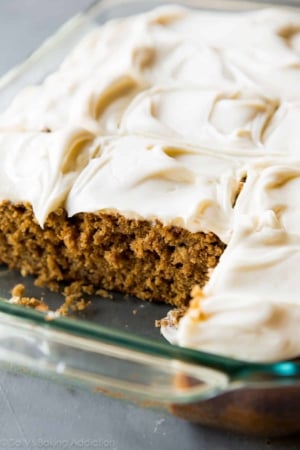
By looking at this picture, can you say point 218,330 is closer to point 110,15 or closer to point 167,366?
point 167,366

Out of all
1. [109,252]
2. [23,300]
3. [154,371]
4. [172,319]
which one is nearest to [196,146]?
[109,252]

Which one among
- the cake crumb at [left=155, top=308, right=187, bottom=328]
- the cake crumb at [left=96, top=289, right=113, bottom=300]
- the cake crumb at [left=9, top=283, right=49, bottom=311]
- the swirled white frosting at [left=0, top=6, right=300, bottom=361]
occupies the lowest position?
the cake crumb at [left=155, top=308, right=187, bottom=328]

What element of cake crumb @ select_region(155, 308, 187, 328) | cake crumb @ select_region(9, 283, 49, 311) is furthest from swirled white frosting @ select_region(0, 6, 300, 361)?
cake crumb @ select_region(9, 283, 49, 311)

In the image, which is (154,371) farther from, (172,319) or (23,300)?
(23,300)

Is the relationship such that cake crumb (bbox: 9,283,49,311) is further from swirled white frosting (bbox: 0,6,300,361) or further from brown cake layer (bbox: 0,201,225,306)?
swirled white frosting (bbox: 0,6,300,361)

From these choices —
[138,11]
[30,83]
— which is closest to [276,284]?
[30,83]
